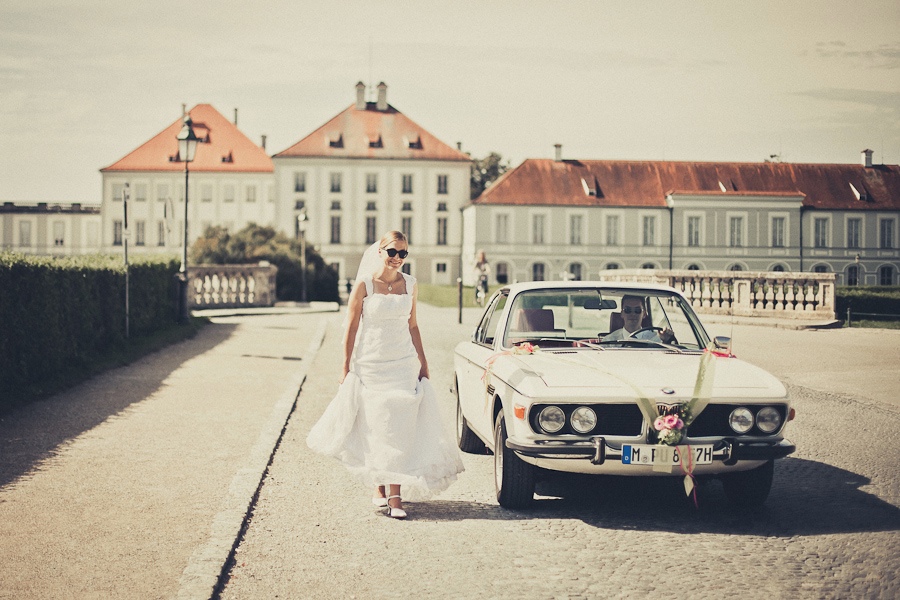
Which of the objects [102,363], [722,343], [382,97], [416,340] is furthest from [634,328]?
[382,97]

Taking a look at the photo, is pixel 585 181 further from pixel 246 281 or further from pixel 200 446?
pixel 200 446

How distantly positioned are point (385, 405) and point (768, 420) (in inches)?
100.0

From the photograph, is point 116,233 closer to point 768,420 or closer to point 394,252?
point 394,252

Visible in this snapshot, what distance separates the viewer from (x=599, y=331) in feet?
27.9

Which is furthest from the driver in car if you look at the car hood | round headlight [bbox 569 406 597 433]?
round headlight [bbox 569 406 597 433]

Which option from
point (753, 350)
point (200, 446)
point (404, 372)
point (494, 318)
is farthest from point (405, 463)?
point (753, 350)

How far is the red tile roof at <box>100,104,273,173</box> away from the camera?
318 ft

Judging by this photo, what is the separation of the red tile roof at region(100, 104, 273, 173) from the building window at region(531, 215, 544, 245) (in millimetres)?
28029

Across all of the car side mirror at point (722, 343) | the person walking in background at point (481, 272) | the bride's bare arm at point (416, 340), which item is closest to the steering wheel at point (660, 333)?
the car side mirror at point (722, 343)

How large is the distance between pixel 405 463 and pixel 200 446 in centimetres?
316

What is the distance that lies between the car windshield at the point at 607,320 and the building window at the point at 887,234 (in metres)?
82.4

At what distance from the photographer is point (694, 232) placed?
83.1 metres

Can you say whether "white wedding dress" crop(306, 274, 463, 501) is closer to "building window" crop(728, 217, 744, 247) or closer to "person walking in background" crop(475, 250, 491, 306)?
"person walking in background" crop(475, 250, 491, 306)

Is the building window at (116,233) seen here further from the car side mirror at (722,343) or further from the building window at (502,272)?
the car side mirror at (722,343)
